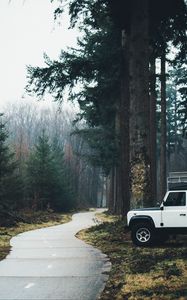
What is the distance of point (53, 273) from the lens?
11.1 meters

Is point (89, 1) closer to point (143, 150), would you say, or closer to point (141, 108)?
point (141, 108)

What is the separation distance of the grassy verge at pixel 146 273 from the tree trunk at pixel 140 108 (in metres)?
2.26

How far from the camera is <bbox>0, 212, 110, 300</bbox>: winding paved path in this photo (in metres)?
8.65

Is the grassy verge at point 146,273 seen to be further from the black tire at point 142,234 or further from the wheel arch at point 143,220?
the wheel arch at point 143,220

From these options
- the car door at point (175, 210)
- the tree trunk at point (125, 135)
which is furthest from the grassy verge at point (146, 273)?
the tree trunk at point (125, 135)

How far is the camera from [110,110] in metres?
33.8

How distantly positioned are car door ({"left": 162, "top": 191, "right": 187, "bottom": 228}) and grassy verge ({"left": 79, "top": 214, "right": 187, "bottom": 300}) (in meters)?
0.81

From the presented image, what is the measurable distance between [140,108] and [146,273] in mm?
7090

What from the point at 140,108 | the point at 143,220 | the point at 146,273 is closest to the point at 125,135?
the point at 140,108

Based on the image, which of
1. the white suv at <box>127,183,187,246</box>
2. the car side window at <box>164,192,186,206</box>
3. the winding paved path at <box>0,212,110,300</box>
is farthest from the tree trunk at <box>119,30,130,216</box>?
the car side window at <box>164,192,186,206</box>

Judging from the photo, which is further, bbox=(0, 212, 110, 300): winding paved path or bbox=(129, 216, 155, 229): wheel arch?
bbox=(129, 216, 155, 229): wheel arch

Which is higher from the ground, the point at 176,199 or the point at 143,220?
the point at 176,199

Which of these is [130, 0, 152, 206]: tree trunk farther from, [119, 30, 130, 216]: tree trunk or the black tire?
[119, 30, 130, 216]: tree trunk

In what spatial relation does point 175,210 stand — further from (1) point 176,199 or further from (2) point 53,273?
(2) point 53,273
